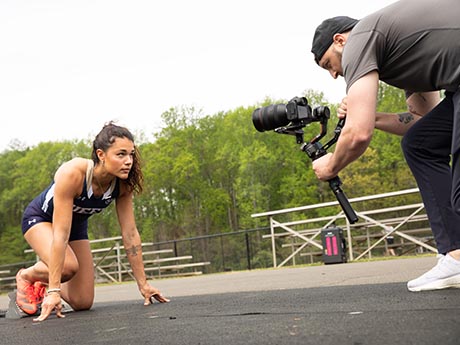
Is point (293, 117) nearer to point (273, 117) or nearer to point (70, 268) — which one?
point (273, 117)

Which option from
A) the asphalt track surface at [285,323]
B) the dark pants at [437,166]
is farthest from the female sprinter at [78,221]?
the dark pants at [437,166]

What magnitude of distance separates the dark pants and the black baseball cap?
23.8 inches


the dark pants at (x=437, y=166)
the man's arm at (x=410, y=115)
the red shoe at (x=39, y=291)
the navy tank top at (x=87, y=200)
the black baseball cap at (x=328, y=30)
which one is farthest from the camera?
the red shoe at (x=39, y=291)

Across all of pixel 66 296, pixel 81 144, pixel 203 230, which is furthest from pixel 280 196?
pixel 66 296

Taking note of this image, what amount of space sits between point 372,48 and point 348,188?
27.6 metres

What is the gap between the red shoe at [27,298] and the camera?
4492 millimetres

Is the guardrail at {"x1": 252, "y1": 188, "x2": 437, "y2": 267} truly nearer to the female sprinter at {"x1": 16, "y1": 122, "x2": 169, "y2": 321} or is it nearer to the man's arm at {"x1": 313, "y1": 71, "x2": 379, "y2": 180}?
the female sprinter at {"x1": 16, "y1": 122, "x2": 169, "y2": 321}

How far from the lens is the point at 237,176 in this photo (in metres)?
38.1

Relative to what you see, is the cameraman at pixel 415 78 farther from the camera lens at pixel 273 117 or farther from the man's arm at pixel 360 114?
the camera lens at pixel 273 117

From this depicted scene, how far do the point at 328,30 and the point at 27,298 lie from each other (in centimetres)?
298

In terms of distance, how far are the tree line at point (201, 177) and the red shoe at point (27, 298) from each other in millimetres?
28580

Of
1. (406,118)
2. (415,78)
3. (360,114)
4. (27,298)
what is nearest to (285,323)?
(360,114)

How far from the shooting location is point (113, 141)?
4.07 metres

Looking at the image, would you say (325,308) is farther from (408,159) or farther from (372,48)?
(372,48)
